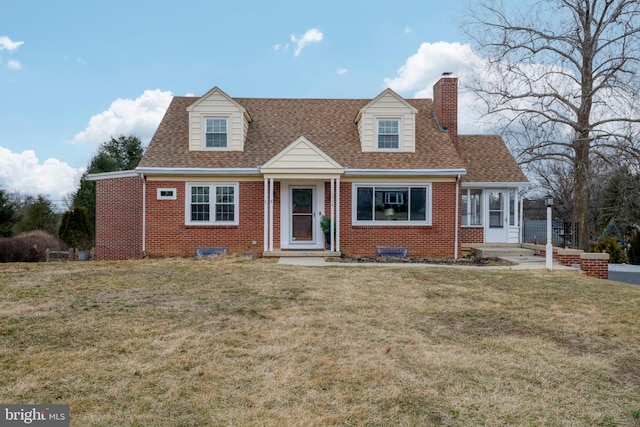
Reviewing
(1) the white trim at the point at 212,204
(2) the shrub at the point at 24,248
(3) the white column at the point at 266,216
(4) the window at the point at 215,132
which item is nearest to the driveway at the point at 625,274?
(3) the white column at the point at 266,216

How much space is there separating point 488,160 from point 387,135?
487 centimetres

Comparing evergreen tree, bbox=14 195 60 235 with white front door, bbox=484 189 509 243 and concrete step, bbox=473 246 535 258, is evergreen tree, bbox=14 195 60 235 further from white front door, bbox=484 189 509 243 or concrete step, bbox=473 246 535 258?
A: white front door, bbox=484 189 509 243

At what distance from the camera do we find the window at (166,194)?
46.4ft

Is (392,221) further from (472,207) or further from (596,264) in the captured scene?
(596,264)

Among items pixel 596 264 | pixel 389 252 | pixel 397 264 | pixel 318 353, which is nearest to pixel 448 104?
pixel 389 252

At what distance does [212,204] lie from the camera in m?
14.3

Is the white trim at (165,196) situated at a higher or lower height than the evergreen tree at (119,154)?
lower

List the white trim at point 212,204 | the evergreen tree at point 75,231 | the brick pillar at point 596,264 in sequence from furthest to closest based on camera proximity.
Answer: the evergreen tree at point 75,231
the white trim at point 212,204
the brick pillar at point 596,264

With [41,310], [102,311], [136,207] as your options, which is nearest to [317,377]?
[102,311]

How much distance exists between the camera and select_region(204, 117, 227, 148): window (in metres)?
14.9

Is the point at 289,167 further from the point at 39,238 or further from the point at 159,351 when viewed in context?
the point at 39,238

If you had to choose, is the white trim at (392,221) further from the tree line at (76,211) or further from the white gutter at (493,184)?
the tree line at (76,211)

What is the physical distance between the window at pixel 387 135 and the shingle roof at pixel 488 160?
321 cm

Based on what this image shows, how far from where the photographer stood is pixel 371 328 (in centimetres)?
566
